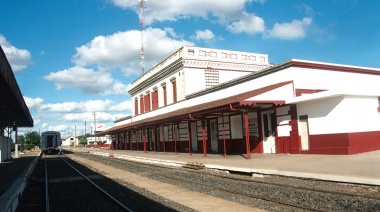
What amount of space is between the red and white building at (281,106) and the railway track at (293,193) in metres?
5.86

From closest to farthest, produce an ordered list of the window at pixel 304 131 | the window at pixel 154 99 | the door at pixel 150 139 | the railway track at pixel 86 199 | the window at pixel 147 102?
the railway track at pixel 86 199
the window at pixel 304 131
the window at pixel 154 99
the door at pixel 150 139
the window at pixel 147 102

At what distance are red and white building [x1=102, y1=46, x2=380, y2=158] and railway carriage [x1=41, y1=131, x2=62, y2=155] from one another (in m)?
22.6

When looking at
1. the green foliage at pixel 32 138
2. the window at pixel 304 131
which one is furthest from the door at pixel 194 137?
the green foliage at pixel 32 138

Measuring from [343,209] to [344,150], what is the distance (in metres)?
9.12

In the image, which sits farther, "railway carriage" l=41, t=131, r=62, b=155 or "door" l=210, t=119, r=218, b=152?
"railway carriage" l=41, t=131, r=62, b=155

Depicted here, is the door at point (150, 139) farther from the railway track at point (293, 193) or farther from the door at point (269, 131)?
the railway track at point (293, 193)

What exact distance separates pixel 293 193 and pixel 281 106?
9.86 m

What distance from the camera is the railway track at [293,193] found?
7.41 meters

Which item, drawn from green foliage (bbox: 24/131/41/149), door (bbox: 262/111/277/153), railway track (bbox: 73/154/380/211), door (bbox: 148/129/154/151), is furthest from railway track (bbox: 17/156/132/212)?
green foliage (bbox: 24/131/41/149)

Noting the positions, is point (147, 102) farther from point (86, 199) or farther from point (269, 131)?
point (86, 199)

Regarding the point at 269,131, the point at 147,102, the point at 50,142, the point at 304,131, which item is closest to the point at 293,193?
the point at 304,131

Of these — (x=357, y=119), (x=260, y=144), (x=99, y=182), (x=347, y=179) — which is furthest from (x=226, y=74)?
(x=347, y=179)

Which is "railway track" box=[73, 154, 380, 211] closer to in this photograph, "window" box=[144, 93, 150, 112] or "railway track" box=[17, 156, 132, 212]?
"railway track" box=[17, 156, 132, 212]

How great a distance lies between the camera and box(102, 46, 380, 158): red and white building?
15.8 meters
